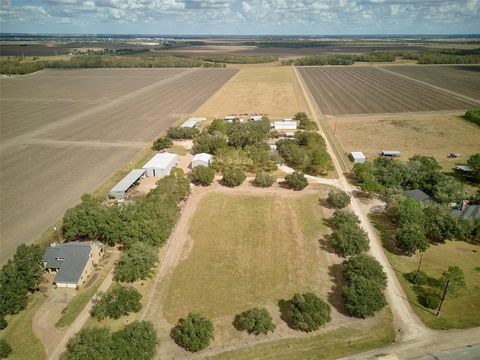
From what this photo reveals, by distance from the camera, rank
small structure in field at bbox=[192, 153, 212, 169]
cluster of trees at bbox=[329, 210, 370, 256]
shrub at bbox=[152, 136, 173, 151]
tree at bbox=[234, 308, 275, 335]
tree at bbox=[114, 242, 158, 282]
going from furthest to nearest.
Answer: shrub at bbox=[152, 136, 173, 151], small structure in field at bbox=[192, 153, 212, 169], cluster of trees at bbox=[329, 210, 370, 256], tree at bbox=[114, 242, 158, 282], tree at bbox=[234, 308, 275, 335]

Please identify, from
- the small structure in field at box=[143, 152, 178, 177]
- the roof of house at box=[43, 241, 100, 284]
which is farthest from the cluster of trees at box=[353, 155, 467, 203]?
the roof of house at box=[43, 241, 100, 284]

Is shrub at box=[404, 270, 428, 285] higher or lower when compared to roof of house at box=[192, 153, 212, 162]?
lower

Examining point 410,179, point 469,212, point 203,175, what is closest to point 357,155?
point 410,179

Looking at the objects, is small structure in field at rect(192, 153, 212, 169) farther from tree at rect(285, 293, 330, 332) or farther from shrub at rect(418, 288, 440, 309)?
shrub at rect(418, 288, 440, 309)

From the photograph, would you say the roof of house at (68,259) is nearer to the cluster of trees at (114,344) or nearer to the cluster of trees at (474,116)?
the cluster of trees at (114,344)

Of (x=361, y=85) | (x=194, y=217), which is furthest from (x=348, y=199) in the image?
(x=361, y=85)

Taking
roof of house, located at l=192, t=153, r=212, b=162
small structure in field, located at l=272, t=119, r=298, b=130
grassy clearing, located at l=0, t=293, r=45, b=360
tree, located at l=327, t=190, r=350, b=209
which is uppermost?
small structure in field, located at l=272, t=119, r=298, b=130

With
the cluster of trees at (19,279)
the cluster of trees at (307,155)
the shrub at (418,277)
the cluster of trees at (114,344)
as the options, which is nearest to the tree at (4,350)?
the cluster of trees at (19,279)
